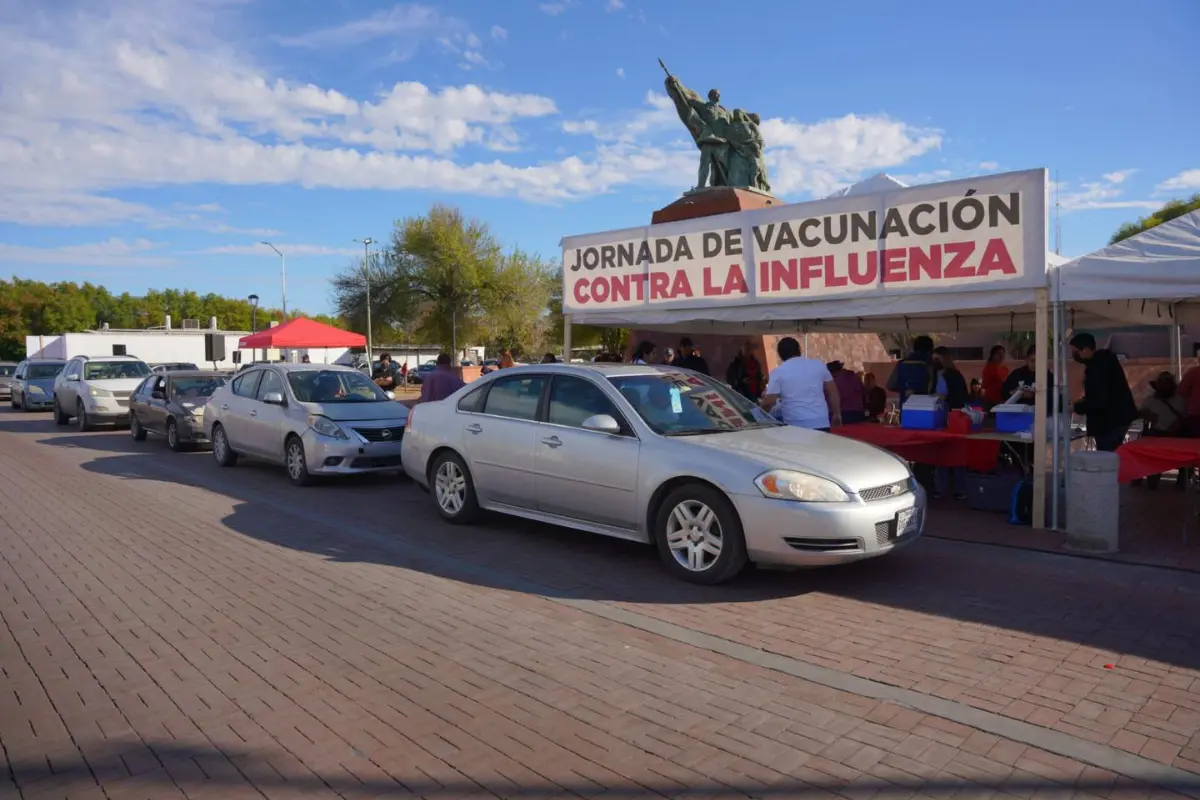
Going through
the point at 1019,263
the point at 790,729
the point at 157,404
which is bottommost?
the point at 790,729

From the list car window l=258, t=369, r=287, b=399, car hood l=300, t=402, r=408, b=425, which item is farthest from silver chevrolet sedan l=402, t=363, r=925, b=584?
car window l=258, t=369, r=287, b=399

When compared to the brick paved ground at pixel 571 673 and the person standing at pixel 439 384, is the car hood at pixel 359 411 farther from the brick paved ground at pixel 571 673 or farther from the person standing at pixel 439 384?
the brick paved ground at pixel 571 673

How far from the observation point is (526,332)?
4888 cm

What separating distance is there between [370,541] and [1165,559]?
669 cm

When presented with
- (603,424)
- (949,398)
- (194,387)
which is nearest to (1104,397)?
(949,398)

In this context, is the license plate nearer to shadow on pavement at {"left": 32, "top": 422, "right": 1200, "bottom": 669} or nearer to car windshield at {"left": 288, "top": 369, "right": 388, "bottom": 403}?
shadow on pavement at {"left": 32, "top": 422, "right": 1200, "bottom": 669}

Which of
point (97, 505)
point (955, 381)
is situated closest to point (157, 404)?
point (97, 505)

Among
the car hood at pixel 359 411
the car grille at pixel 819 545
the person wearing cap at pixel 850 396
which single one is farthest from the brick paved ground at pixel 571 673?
the car hood at pixel 359 411

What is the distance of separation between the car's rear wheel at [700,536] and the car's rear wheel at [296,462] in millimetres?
6182

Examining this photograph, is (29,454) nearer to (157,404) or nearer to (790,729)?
(157,404)

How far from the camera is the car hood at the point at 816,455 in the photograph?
614cm

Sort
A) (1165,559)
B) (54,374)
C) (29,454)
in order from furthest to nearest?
(54,374), (29,454), (1165,559)

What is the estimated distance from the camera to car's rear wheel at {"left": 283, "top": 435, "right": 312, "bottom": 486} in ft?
36.7

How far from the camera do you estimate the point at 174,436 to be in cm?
1544
